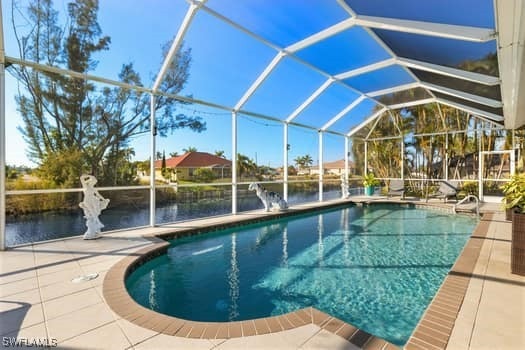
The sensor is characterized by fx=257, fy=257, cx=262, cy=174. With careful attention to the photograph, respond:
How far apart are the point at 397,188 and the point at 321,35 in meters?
8.74

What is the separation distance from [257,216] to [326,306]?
4547mm

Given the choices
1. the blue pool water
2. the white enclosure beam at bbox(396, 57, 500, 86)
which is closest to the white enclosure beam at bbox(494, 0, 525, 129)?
the white enclosure beam at bbox(396, 57, 500, 86)

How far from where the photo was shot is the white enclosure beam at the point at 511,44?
2.28 meters

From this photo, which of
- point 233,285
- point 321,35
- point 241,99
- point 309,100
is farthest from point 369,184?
point 233,285

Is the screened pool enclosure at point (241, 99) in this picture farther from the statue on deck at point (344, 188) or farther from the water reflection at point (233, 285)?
the water reflection at point (233, 285)

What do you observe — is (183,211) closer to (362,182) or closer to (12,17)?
(12,17)

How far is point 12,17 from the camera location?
24.0 ft

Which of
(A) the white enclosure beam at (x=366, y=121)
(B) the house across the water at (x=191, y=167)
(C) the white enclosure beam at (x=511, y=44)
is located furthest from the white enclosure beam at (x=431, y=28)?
(B) the house across the water at (x=191, y=167)

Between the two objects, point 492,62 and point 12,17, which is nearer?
point 492,62

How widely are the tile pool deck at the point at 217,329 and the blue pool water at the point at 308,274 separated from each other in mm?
457

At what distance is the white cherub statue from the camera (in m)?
4.82

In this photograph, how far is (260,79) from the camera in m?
6.74

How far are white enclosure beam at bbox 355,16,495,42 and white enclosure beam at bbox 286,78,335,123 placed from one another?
2.99 metres

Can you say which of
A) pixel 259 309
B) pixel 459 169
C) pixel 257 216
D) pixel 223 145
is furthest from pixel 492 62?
pixel 223 145
